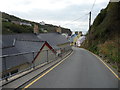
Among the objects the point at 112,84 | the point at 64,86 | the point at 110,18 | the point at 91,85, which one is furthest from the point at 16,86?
the point at 110,18

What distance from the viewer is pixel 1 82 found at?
7.07 m

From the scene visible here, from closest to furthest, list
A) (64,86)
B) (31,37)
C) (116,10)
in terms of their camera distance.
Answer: (64,86), (116,10), (31,37)

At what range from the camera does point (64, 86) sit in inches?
281

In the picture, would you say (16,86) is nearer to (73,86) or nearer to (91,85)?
(73,86)

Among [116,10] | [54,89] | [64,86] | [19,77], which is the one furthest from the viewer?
[116,10]

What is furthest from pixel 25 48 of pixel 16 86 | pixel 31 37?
pixel 16 86

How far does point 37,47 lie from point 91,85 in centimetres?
2394

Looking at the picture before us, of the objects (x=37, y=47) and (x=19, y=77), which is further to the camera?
(x=37, y=47)

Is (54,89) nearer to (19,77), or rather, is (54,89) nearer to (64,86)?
(64,86)

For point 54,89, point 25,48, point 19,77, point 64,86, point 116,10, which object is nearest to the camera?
point 54,89

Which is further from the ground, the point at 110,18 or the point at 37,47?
the point at 110,18

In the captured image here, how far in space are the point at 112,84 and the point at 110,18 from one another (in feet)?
122

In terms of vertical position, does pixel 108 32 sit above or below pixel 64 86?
above

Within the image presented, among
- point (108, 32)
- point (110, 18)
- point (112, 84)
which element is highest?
point (110, 18)
